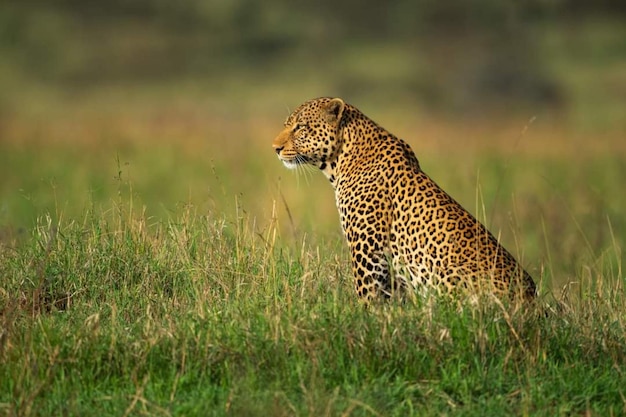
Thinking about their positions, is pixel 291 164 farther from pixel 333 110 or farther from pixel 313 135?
pixel 333 110

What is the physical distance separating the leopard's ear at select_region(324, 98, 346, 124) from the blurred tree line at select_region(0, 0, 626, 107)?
73.5 ft

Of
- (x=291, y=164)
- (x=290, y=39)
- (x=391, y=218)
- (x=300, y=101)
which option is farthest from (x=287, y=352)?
(x=290, y=39)

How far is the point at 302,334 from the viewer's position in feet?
20.9

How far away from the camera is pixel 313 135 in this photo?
809 centimetres

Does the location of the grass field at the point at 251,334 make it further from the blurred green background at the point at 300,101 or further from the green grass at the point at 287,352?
the blurred green background at the point at 300,101

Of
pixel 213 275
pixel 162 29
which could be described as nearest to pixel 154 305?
pixel 213 275

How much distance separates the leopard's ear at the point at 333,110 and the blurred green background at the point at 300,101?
32 cm

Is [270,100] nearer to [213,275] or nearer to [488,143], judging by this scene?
Answer: [488,143]

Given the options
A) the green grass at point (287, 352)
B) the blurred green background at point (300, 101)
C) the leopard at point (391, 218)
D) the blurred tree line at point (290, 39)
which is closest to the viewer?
the green grass at point (287, 352)

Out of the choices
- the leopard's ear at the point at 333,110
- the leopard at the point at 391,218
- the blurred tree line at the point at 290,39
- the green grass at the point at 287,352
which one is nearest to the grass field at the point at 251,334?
the green grass at the point at 287,352

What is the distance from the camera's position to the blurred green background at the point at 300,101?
15992 mm

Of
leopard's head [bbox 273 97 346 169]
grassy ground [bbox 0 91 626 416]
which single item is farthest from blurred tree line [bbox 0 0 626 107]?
grassy ground [bbox 0 91 626 416]

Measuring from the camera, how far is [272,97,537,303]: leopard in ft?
23.4

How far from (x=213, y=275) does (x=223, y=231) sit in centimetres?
85
